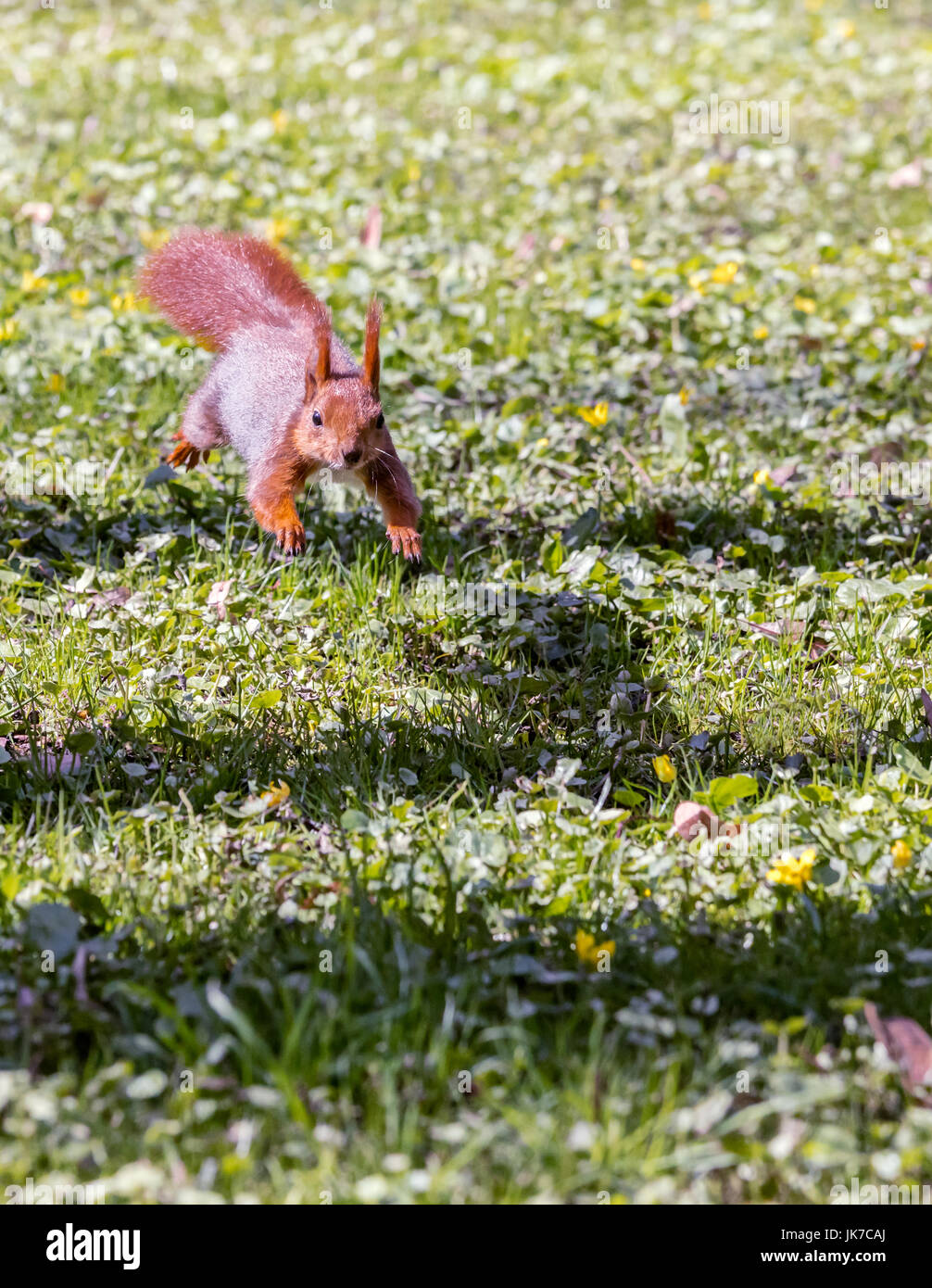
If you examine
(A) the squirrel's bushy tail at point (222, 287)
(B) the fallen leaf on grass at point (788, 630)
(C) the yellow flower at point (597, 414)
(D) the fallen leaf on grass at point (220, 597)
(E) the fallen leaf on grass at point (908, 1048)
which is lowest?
(E) the fallen leaf on grass at point (908, 1048)

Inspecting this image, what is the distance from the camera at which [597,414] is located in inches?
186

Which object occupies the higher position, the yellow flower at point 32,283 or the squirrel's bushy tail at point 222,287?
the yellow flower at point 32,283

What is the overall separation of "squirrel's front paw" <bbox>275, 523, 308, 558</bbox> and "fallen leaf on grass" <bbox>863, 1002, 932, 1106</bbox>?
5.79 ft

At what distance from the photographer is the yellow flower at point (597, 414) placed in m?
4.71

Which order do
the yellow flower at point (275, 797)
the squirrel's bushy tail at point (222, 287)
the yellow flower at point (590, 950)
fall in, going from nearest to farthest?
1. the yellow flower at point (590, 950)
2. the yellow flower at point (275, 797)
3. the squirrel's bushy tail at point (222, 287)

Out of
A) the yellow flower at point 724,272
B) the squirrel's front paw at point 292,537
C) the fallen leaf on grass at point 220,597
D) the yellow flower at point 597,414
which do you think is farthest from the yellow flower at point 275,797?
the yellow flower at point 724,272

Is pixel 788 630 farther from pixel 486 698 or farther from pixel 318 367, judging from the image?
pixel 318 367

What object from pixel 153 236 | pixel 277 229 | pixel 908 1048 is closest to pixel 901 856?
pixel 908 1048

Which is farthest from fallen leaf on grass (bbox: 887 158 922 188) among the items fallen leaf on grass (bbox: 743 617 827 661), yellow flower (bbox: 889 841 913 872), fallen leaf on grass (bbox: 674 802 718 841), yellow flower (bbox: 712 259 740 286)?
yellow flower (bbox: 889 841 913 872)

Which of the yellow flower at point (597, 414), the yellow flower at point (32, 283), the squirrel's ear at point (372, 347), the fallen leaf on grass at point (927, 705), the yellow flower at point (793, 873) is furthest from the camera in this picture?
the yellow flower at point (32, 283)

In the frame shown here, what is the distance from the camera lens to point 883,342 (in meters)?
5.55

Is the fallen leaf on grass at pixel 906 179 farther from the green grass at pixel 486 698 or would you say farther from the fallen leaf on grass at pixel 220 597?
the fallen leaf on grass at pixel 220 597

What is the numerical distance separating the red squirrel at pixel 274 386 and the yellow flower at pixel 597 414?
113 cm

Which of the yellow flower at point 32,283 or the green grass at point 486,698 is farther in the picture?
the yellow flower at point 32,283
